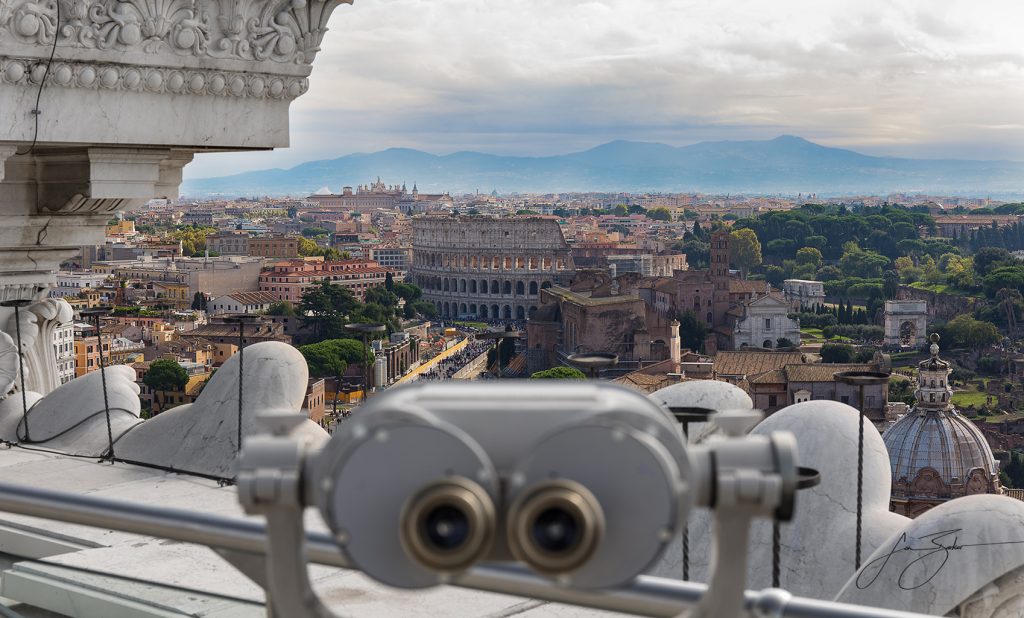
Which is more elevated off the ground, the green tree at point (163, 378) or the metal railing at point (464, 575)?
the metal railing at point (464, 575)

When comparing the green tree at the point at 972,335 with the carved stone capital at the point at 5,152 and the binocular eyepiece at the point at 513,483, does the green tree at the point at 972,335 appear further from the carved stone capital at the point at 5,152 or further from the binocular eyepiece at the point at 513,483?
the binocular eyepiece at the point at 513,483

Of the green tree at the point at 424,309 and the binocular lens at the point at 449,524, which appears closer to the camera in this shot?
the binocular lens at the point at 449,524

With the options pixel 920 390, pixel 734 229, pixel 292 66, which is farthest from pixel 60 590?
pixel 734 229

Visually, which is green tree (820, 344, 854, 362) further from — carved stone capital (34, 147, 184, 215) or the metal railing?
the metal railing

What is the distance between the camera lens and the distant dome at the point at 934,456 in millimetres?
13789

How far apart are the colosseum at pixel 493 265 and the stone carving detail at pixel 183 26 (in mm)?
39811

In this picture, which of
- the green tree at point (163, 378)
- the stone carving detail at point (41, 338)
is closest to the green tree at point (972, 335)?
the green tree at point (163, 378)

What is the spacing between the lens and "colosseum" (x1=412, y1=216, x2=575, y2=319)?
4344 centimetres

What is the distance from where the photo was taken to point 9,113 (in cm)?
242

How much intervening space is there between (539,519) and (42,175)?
254 centimetres

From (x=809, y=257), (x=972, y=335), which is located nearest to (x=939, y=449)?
(x=972, y=335)

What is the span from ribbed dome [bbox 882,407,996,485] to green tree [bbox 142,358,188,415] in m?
10.1

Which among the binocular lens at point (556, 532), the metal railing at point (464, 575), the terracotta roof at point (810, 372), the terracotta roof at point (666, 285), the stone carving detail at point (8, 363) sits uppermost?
the binocular lens at point (556, 532)
